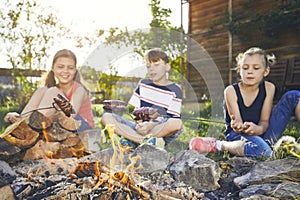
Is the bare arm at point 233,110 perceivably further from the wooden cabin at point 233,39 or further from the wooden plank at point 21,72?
the wooden plank at point 21,72

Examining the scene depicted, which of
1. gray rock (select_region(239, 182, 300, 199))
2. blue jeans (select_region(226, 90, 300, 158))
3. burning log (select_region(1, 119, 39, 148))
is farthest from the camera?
blue jeans (select_region(226, 90, 300, 158))

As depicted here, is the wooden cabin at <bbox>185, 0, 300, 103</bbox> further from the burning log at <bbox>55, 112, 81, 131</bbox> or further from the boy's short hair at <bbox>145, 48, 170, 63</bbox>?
the burning log at <bbox>55, 112, 81, 131</bbox>

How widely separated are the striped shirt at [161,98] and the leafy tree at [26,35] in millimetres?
3788

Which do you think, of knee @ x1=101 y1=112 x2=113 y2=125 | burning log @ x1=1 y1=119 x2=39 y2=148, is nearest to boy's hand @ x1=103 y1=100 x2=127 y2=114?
knee @ x1=101 y1=112 x2=113 y2=125

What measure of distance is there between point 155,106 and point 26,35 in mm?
4159

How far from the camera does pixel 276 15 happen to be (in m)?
5.92

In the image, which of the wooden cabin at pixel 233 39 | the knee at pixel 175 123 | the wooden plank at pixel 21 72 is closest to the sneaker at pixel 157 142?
the knee at pixel 175 123

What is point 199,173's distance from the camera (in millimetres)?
1719

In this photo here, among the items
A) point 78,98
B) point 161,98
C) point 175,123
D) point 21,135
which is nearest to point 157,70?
Answer: point 161,98

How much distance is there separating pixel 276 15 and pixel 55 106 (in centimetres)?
482

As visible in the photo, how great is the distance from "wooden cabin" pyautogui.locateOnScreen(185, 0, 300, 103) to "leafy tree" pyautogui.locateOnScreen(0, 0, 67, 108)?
310 cm

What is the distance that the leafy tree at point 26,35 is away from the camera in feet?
19.7

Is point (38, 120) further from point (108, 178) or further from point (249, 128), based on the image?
point (249, 128)

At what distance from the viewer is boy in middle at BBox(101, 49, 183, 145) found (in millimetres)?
2604
